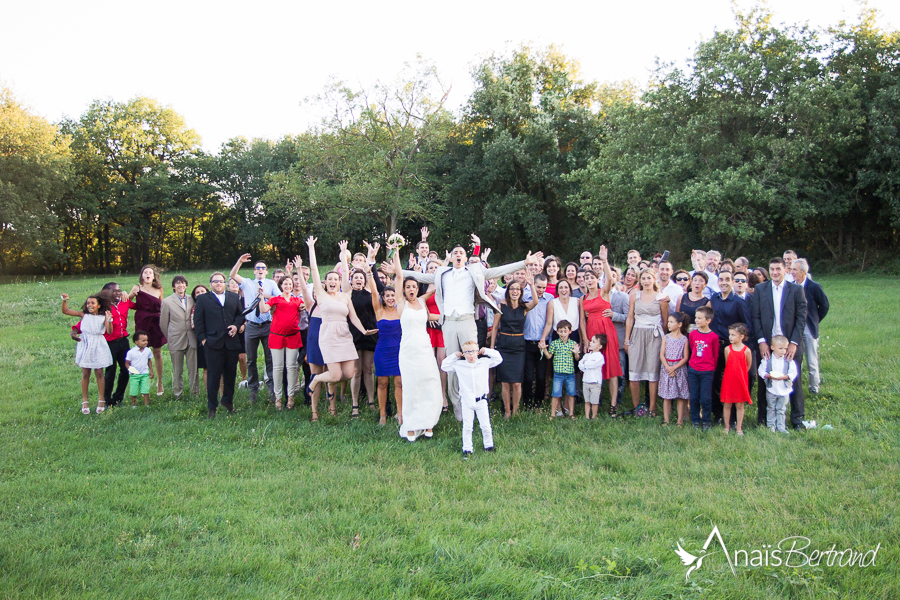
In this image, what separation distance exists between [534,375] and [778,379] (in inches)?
127

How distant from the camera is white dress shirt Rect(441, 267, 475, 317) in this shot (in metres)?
7.61

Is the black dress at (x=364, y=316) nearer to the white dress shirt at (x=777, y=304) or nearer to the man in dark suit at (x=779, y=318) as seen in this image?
the man in dark suit at (x=779, y=318)

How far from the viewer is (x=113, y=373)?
358 inches

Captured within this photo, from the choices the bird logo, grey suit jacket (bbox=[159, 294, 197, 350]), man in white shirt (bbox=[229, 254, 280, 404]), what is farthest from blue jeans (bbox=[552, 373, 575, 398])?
grey suit jacket (bbox=[159, 294, 197, 350])

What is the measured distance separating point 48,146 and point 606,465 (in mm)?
40475

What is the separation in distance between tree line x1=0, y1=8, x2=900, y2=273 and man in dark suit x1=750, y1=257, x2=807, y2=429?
14842 mm

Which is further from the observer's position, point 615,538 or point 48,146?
point 48,146

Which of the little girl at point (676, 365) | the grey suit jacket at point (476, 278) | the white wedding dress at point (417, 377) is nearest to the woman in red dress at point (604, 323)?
the little girl at point (676, 365)

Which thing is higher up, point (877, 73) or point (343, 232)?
point (877, 73)

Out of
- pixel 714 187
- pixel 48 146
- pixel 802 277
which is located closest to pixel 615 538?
pixel 802 277

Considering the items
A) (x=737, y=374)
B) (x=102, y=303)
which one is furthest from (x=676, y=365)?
(x=102, y=303)

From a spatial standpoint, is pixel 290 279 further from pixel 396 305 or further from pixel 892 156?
pixel 892 156

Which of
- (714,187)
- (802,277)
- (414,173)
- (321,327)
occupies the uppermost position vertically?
(414,173)

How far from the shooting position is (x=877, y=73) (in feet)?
70.5
